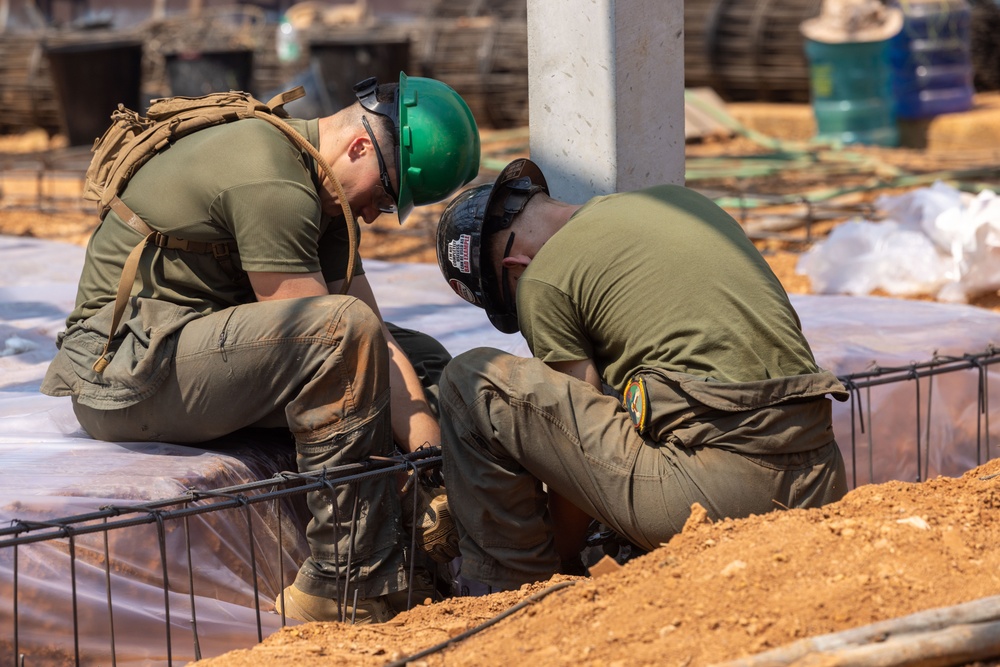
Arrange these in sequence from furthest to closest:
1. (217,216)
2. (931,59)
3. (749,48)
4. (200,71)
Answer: (749,48)
(931,59)
(200,71)
(217,216)

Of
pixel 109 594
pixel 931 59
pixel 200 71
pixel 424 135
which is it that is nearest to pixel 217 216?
pixel 424 135

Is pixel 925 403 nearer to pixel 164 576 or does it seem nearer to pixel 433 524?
pixel 433 524

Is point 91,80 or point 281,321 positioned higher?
point 281,321

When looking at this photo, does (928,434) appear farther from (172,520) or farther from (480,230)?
(172,520)

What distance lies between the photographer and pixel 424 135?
3.38 meters

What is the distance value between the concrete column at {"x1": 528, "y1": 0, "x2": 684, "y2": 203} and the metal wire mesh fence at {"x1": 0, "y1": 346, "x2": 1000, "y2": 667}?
1277mm

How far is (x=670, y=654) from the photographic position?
217cm

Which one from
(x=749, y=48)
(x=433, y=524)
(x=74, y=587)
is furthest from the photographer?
(x=749, y=48)

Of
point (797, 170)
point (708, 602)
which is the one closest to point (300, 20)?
point (797, 170)

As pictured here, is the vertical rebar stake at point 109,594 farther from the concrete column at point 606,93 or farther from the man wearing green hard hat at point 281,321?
the concrete column at point 606,93

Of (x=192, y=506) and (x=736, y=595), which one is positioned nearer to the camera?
(x=736, y=595)

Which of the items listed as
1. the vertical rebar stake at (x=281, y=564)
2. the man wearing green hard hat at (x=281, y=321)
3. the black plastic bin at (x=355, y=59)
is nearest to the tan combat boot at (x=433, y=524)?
the man wearing green hard hat at (x=281, y=321)

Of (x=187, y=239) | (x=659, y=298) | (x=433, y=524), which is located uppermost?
(x=187, y=239)

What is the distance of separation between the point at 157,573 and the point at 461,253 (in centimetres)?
113
